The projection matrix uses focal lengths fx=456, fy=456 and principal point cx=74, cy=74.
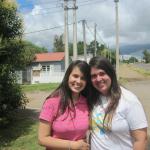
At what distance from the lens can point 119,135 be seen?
3.59m

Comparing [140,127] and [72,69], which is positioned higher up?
Answer: [72,69]

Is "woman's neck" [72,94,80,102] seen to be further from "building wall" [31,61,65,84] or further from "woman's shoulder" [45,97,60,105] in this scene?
"building wall" [31,61,65,84]

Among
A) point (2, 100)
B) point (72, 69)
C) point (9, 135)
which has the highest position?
point (72, 69)

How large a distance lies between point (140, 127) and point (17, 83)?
27.6 feet

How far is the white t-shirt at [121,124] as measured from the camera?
3.52 metres

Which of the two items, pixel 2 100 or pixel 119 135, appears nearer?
pixel 119 135

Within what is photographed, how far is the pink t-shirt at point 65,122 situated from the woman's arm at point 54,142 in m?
0.05

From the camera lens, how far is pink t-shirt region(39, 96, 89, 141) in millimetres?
3701

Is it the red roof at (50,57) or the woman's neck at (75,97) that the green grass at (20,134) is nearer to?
the woman's neck at (75,97)

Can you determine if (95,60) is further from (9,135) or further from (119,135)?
(9,135)

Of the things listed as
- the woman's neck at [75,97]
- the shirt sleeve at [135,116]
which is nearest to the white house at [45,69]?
the woman's neck at [75,97]

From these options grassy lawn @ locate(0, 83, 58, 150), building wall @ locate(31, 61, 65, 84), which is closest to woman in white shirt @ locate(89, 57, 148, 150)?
grassy lawn @ locate(0, 83, 58, 150)

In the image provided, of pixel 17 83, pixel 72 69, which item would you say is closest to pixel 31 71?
pixel 17 83

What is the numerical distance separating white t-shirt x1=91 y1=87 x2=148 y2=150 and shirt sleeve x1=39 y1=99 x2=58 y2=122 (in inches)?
12.7
